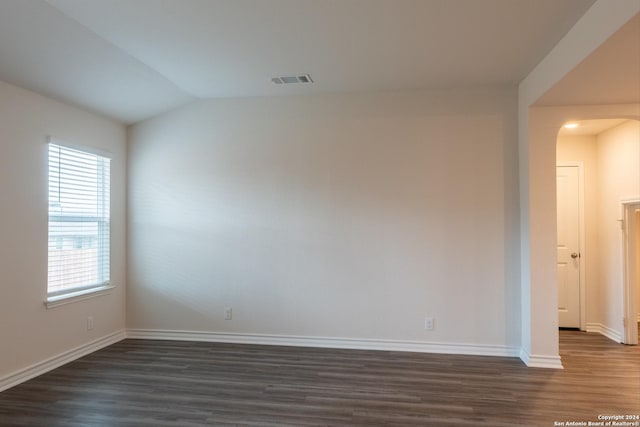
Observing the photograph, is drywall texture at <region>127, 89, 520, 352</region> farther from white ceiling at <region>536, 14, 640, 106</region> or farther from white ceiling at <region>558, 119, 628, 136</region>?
white ceiling at <region>558, 119, 628, 136</region>

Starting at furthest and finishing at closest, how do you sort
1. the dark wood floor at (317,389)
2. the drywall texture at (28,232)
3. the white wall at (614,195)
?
the white wall at (614,195) → the drywall texture at (28,232) → the dark wood floor at (317,389)

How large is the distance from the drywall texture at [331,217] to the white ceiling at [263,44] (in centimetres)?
43

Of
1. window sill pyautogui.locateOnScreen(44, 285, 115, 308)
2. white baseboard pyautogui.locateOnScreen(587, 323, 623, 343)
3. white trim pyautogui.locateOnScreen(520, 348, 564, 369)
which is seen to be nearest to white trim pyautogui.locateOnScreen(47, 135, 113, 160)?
window sill pyautogui.locateOnScreen(44, 285, 115, 308)

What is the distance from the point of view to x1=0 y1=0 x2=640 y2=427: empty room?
9.30 feet

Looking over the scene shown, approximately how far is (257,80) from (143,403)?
3.02m

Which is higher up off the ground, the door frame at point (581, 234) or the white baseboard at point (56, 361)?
the door frame at point (581, 234)

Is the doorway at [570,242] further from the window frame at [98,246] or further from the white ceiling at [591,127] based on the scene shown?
the window frame at [98,246]

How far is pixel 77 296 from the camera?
13.0ft

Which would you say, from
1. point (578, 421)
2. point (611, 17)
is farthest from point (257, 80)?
point (578, 421)

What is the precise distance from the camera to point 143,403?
2986 millimetres

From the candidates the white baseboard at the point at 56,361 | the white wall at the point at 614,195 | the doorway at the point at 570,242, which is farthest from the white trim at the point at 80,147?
the white wall at the point at 614,195

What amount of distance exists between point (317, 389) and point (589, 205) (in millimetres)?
4225

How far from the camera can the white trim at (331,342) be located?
4.05 m

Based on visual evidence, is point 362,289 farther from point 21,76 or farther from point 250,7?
point 21,76
